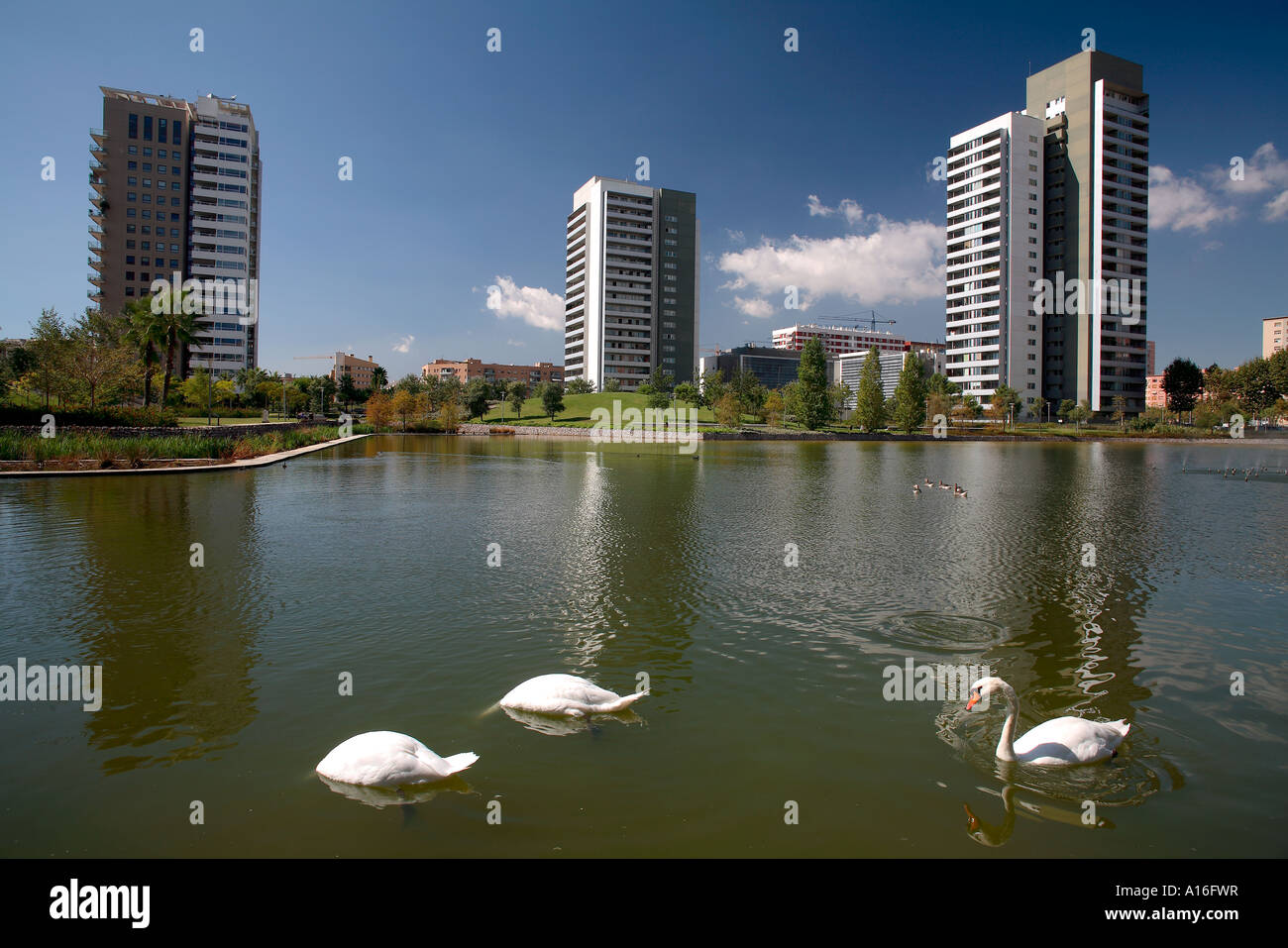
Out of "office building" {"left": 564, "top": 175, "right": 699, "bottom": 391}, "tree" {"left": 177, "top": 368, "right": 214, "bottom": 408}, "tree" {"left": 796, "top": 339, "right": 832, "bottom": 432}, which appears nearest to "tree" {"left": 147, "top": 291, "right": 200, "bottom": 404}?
"tree" {"left": 177, "top": 368, "right": 214, "bottom": 408}

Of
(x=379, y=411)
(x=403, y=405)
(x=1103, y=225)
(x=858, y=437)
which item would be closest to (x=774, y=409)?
(x=858, y=437)

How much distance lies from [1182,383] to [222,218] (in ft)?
543

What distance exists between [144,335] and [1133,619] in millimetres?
68868

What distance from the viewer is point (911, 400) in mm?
99125

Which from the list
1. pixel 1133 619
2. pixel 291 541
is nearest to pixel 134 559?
pixel 291 541

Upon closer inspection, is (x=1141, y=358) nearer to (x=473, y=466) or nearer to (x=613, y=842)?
(x=473, y=466)

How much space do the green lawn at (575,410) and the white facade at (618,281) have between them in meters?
25.7

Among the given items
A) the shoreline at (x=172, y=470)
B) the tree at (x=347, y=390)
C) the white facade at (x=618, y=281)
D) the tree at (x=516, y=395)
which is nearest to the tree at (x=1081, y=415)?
the white facade at (x=618, y=281)

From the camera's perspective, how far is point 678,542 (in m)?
17.6

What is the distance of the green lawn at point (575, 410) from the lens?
372ft

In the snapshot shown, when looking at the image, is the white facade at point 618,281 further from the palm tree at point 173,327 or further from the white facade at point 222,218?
the palm tree at point 173,327

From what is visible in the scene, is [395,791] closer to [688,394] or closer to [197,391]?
[197,391]
